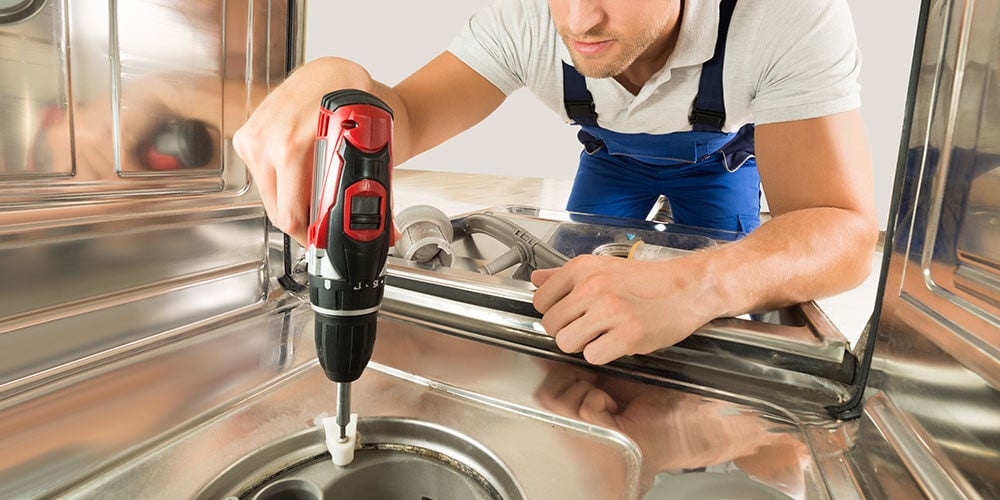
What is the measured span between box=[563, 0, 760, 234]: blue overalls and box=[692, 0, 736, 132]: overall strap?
39mm

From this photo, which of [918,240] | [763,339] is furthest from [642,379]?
[918,240]

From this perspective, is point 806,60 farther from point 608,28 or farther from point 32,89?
point 32,89

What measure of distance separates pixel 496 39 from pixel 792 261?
0.86 meters

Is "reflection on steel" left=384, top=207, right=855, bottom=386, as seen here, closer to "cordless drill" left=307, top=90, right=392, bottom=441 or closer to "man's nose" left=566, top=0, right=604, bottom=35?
"cordless drill" left=307, top=90, right=392, bottom=441

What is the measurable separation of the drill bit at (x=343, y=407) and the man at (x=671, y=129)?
0.19 meters

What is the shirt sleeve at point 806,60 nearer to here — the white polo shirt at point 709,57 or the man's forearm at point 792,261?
the white polo shirt at point 709,57

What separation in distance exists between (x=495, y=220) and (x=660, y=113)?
20.1 inches

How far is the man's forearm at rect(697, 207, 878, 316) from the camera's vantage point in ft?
2.08

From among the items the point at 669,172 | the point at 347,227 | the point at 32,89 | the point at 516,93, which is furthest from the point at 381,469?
the point at 516,93

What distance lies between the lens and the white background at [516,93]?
13.5ft

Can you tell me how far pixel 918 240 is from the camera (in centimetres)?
42

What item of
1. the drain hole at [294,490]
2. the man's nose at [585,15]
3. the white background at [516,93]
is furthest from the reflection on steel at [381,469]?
the white background at [516,93]

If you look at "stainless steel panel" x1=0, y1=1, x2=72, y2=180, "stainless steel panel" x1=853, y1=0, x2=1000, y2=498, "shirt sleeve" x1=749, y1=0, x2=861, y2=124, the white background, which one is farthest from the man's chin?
the white background

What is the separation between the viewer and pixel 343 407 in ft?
1.38
